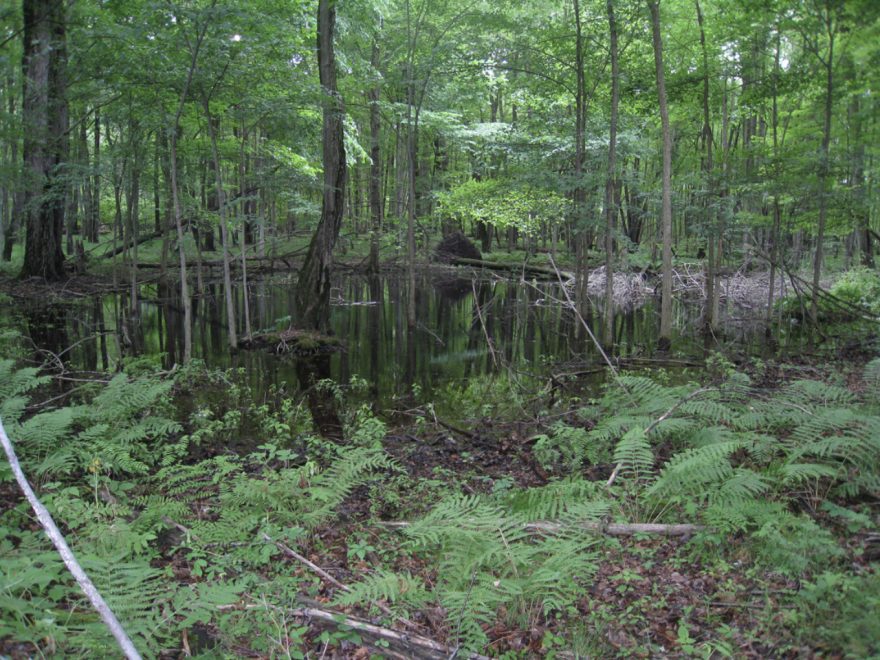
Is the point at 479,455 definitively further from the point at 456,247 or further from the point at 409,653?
the point at 456,247

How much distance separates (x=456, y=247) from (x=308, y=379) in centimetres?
2156

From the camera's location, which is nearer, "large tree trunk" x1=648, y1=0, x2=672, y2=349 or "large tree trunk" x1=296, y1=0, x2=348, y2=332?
"large tree trunk" x1=648, y1=0, x2=672, y2=349

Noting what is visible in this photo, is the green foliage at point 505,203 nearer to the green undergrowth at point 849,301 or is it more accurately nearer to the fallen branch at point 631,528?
the green undergrowth at point 849,301

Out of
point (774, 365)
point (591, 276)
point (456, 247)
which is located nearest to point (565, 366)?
point (774, 365)

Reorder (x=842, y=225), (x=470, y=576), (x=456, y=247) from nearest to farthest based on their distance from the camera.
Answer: (x=470, y=576) → (x=842, y=225) → (x=456, y=247)

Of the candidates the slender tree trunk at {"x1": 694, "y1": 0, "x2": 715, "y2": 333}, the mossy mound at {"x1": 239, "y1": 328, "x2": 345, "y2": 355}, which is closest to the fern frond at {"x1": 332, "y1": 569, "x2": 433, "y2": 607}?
the mossy mound at {"x1": 239, "y1": 328, "x2": 345, "y2": 355}

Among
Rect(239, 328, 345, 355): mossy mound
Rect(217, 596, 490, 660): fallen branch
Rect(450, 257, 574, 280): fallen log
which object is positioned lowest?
Rect(217, 596, 490, 660): fallen branch

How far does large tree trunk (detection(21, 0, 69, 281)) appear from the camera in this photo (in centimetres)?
993

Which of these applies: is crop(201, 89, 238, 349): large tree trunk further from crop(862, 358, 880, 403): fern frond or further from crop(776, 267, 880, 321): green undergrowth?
crop(776, 267, 880, 321): green undergrowth

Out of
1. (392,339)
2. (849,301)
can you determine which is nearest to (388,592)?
(392,339)

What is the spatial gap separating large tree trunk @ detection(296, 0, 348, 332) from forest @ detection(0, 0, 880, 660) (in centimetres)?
7

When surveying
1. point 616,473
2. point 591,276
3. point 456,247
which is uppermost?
point 456,247

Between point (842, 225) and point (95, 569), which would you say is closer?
point (95, 569)

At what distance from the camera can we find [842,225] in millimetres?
11047
